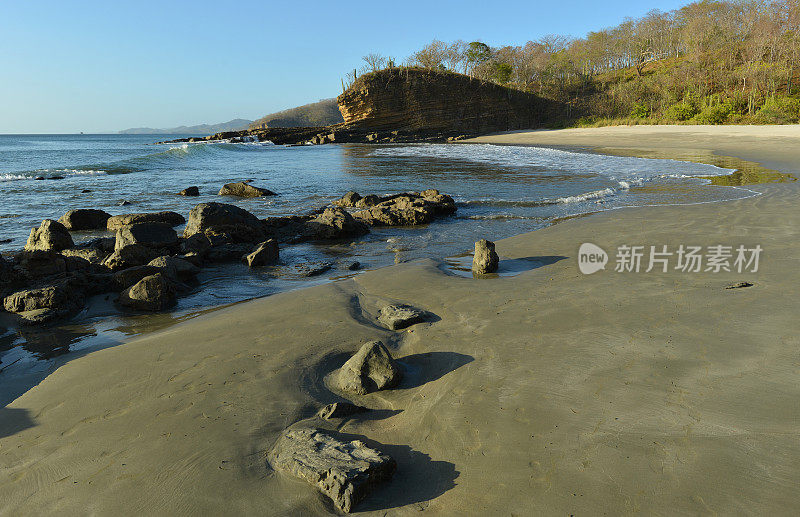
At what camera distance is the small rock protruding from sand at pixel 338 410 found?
260cm

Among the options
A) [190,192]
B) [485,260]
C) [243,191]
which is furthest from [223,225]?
[190,192]

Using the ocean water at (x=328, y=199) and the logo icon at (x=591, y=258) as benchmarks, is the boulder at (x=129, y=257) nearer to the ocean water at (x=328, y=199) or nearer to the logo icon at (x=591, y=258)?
the ocean water at (x=328, y=199)

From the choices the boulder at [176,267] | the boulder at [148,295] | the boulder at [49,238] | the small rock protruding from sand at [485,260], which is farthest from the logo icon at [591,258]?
the boulder at [49,238]

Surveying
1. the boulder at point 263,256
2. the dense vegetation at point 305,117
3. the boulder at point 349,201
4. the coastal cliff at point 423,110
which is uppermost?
the dense vegetation at point 305,117

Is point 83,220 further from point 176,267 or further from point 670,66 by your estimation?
point 670,66

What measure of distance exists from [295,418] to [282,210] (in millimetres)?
9096

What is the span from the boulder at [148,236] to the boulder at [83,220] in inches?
132

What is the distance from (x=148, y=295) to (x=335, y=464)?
379cm

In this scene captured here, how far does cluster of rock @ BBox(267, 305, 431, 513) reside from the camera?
76.7 inches

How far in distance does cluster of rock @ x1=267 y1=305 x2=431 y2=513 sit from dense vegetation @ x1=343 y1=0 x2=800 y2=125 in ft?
125

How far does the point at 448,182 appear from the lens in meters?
14.9

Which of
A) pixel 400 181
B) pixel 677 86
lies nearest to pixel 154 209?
pixel 400 181

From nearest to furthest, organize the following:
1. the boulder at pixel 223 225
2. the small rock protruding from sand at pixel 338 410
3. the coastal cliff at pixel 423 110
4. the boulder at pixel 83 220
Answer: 1. the small rock protruding from sand at pixel 338 410
2. the boulder at pixel 223 225
3. the boulder at pixel 83 220
4. the coastal cliff at pixel 423 110

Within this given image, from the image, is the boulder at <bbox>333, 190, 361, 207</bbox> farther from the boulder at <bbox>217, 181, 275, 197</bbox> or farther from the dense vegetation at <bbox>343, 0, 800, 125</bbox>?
the dense vegetation at <bbox>343, 0, 800, 125</bbox>
